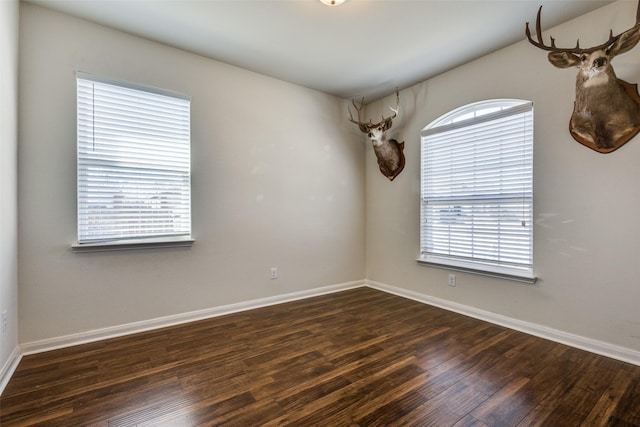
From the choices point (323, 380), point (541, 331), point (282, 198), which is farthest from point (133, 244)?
point (541, 331)

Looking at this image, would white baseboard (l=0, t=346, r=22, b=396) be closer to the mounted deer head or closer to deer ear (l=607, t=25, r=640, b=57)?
the mounted deer head

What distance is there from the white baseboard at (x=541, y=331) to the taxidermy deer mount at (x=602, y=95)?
155cm

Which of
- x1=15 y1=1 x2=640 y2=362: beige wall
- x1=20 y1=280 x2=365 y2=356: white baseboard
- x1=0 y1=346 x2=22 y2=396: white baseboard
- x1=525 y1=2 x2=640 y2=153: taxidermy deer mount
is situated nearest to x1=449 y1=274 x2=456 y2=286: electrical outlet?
x1=15 y1=1 x2=640 y2=362: beige wall

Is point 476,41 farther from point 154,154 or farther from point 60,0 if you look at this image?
point 60,0

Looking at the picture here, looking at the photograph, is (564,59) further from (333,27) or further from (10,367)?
(10,367)

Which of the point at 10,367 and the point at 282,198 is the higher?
the point at 282,198

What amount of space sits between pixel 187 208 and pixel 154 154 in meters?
0.61

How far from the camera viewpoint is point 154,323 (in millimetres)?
2951

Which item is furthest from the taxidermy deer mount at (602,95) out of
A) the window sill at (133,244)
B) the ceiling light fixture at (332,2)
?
the window sill at (133,244)

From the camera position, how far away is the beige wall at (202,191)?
2.47 meters

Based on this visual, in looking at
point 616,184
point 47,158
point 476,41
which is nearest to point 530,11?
point 476,41

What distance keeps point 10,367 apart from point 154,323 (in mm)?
992

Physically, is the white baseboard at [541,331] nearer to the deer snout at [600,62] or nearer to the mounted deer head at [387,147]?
the mounted deer head at [387,147]

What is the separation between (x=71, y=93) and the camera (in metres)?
2.59
